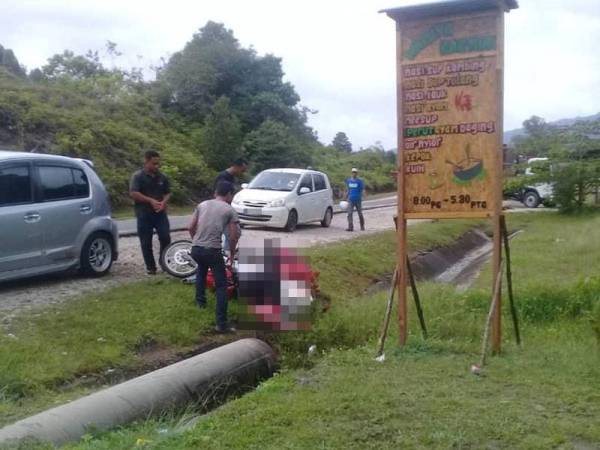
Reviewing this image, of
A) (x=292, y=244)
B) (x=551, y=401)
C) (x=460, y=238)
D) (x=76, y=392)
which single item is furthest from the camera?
(x=460, y=238)

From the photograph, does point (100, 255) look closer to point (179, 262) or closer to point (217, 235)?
point (179, 262)

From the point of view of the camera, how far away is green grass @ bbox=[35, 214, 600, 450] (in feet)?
16.5

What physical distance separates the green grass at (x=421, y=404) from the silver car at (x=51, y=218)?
3.81m

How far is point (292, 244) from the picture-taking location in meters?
10.2

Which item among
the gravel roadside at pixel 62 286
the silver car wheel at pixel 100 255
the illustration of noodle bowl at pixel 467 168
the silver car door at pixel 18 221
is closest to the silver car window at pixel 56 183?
the silver car door at pixel 18 221

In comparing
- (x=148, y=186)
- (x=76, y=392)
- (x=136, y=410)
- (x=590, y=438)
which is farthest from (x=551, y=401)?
(x=148, y=186)

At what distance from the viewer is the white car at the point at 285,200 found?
19.8 metres

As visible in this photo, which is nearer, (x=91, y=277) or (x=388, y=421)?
(x=388, y=421)

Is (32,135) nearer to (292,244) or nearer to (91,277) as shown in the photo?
(91,277)

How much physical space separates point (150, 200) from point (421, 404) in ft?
21.3

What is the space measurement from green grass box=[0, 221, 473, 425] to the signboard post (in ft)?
7.46

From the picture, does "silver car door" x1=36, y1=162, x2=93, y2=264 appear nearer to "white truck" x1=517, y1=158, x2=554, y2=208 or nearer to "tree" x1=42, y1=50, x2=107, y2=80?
"white truck" x1=517, y1=158, x2=554, y2=208

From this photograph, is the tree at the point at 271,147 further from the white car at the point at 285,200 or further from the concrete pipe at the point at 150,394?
the concrete pipe at the point at 150,394

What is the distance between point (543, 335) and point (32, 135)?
23843mm
